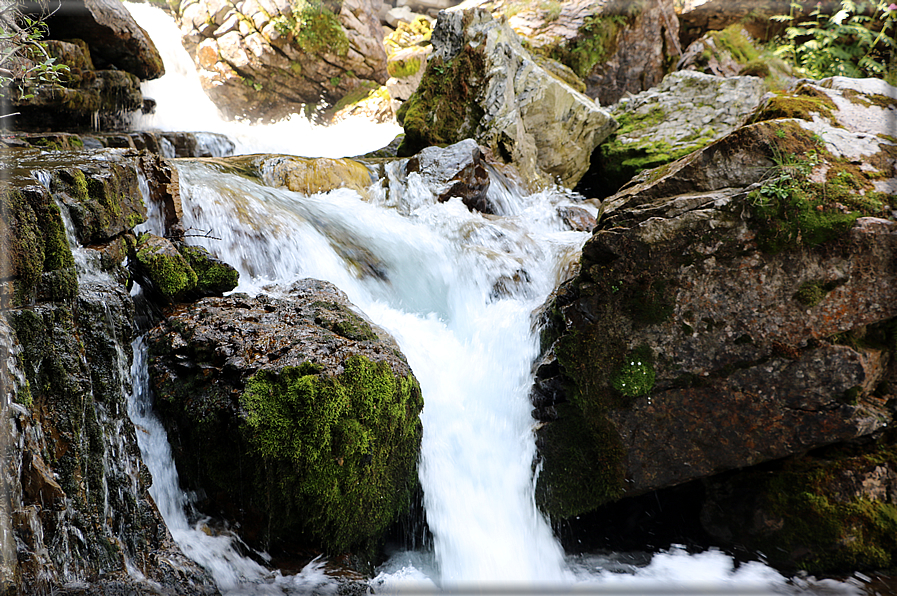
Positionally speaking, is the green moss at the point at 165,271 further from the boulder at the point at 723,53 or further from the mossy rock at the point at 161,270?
the boulder at the point at 723,53

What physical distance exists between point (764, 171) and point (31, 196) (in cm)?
458

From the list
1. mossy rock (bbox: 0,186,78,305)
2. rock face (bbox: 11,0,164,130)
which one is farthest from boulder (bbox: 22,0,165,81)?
mossy rock (bbox: 0,186,78,305)

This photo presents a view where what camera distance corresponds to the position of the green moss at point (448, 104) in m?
9.14

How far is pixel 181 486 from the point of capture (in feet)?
9.74

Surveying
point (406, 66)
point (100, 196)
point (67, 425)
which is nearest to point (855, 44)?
point (406, 66)

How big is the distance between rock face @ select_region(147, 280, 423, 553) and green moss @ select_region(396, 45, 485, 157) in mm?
6857

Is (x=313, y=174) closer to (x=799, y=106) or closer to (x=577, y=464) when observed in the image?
(x=577, y=464)

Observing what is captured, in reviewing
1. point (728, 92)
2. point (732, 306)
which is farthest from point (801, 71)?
point (732, 306)

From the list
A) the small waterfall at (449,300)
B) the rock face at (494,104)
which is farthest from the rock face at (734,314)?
the rock face at (494,104)

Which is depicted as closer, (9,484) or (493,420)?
(9,484)

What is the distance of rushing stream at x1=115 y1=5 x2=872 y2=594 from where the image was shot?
3250 millimetres

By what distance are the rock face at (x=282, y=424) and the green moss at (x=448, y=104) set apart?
270 inches

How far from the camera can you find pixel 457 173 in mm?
7668

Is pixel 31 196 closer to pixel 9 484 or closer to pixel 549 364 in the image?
pixel 9 484
